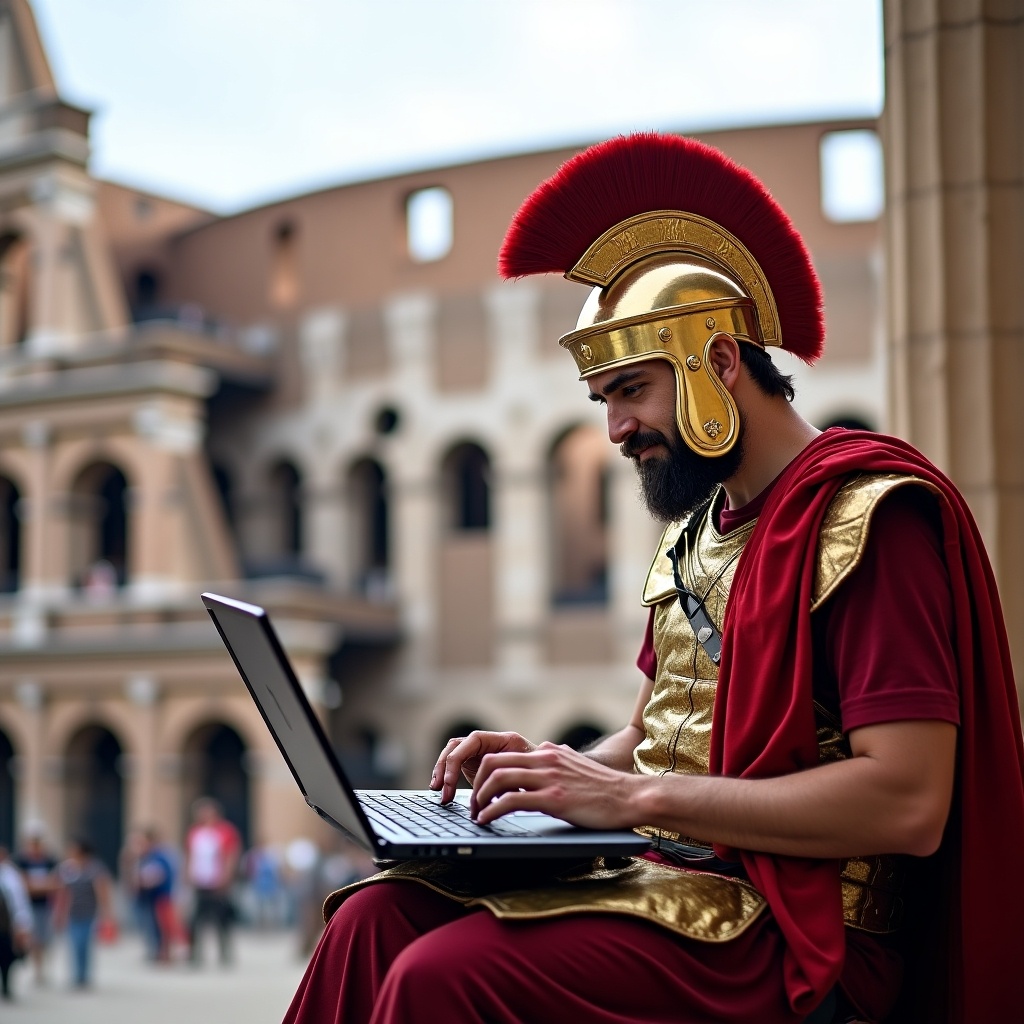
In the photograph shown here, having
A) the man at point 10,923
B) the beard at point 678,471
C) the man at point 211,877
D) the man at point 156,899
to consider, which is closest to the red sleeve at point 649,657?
the beard at point 678,471

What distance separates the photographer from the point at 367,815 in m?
2.26

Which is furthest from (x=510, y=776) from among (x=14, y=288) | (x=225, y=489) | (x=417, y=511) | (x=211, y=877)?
(x=14, y=288)

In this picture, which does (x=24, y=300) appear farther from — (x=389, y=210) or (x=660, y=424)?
(x=660, y=424)

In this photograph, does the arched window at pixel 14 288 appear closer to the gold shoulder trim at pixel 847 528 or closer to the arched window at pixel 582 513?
the arched window at pixel 582 513

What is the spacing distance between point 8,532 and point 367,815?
25.8 meters

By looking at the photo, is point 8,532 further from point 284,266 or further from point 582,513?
point 582,513

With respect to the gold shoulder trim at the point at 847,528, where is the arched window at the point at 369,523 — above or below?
above

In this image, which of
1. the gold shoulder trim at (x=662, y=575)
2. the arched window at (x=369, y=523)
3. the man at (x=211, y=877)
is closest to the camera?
the gold shoulder trim at (x=662, y=575)

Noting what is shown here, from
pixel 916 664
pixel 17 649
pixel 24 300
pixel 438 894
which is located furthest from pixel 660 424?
pixel 24 300

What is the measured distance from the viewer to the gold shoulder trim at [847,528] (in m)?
2.32

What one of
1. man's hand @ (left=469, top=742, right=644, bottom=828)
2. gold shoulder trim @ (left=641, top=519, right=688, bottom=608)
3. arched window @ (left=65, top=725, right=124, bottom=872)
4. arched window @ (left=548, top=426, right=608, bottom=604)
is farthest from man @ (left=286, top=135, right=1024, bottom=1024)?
arched window @ (left=548, top=426, right=608, bottom=604)

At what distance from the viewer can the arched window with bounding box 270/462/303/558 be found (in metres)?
25.9

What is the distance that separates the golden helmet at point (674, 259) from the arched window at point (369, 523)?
71.2ft

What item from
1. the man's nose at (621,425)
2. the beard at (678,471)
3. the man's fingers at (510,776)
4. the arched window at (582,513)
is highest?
the arched window at (582,513)
